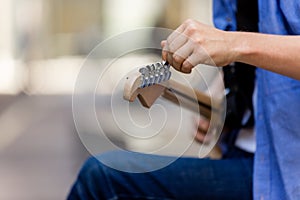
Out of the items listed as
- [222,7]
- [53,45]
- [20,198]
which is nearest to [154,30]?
[222,7]

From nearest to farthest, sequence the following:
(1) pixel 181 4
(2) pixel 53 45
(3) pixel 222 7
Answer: (3) pixel 222 7, (1) pixel 181 4, (2) pixel 53 45

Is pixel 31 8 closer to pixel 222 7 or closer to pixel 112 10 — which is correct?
pixel 112 10

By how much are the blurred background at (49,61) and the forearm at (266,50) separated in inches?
103

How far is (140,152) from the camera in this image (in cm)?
115

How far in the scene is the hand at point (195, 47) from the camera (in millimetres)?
984

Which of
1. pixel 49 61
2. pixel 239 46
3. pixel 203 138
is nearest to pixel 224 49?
pixel 239 46

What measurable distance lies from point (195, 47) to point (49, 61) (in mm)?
4523

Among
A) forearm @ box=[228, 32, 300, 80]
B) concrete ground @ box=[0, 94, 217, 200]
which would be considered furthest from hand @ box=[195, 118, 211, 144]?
concrete ground @ box=[0, 94, 217, 200]

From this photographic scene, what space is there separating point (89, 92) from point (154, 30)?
0.17 metres

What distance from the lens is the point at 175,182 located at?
1486 mm

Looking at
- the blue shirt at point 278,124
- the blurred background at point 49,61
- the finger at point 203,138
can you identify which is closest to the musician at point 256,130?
the blue shirt at point 278,124

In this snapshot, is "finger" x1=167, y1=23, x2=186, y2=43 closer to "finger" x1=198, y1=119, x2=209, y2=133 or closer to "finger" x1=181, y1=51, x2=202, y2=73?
"finger" x1=181, y1=51, x2=202, y2=73

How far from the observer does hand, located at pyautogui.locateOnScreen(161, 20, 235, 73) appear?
984 mm

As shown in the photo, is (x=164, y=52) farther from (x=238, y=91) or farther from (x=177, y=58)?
(x=238, y=91)
